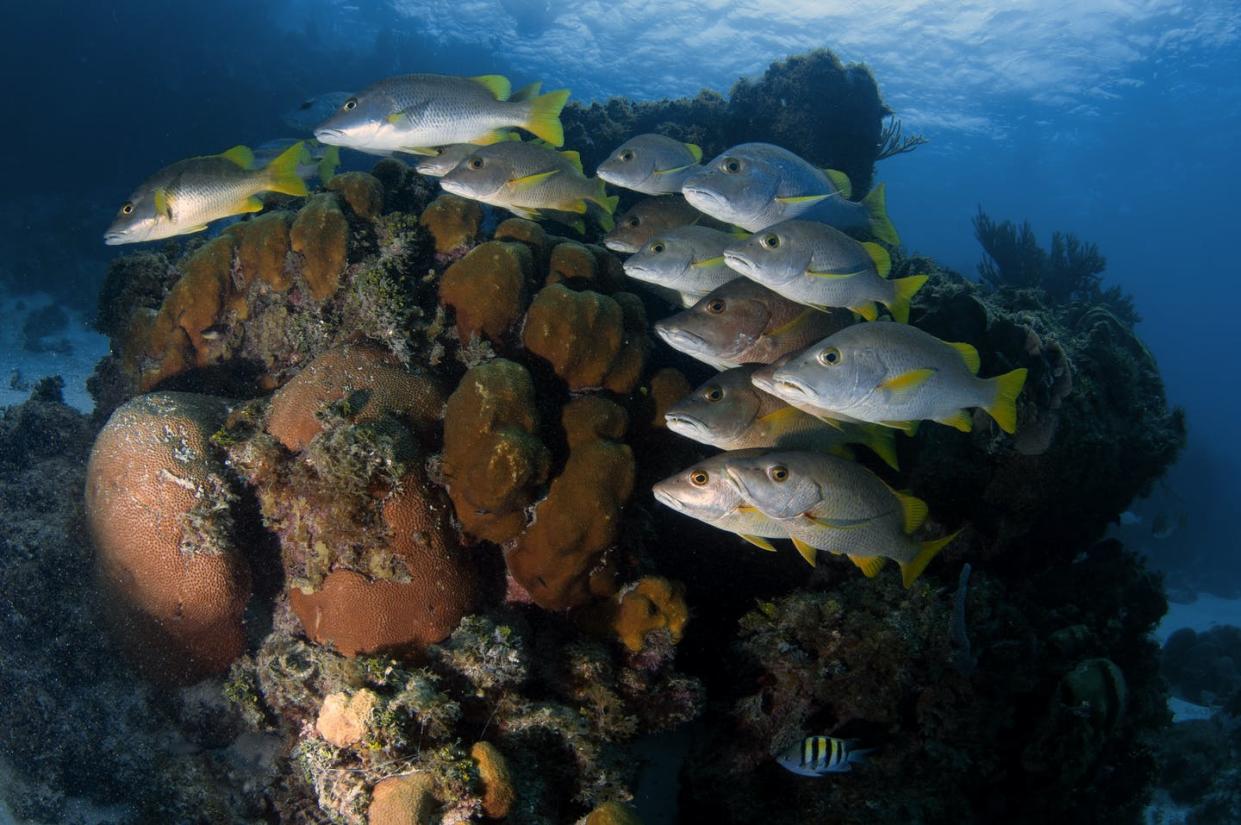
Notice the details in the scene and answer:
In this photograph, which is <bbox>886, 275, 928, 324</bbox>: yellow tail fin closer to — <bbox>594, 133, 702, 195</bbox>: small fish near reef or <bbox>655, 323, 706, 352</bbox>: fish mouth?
<bbox>655, 323, 706, 352</bbox>: fish mouth

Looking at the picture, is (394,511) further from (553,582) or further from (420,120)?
(420,120)

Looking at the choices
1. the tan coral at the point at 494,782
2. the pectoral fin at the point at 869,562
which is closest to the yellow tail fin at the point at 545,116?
the pectoral fin at the point at 869,562

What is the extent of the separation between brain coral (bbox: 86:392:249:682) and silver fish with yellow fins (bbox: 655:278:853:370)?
336 cm

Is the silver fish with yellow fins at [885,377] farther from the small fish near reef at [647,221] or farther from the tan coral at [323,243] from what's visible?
the tan coral at [323,243]

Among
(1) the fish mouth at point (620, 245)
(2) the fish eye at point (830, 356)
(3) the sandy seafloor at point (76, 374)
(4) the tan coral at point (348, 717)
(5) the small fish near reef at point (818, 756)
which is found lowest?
(3) the sandy seafloor at point (76, 374)

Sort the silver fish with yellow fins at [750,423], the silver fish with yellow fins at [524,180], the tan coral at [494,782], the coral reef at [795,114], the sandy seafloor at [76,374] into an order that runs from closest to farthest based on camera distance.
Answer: the tan coral at [494,782]
the silver fish with yellow fins at [750,423]
the silver fish with yellow fins at [524,180]
the coral reef at [795,114]
the sandy seafloor at [76,374]

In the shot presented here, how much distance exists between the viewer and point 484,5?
3675 cm

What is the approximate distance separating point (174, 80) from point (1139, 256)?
101 meters

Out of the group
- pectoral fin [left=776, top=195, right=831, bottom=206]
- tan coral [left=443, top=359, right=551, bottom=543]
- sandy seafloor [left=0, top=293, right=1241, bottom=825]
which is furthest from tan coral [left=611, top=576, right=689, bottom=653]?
sandy seafloor [left=0, top=293, right=1241, bottom=825]

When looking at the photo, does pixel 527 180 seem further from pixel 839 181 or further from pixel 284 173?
pixel 839 181

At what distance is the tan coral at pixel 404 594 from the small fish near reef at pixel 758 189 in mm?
2773

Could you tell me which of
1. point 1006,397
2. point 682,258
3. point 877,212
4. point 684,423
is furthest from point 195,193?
point 1006,397

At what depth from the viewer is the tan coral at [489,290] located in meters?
4.55

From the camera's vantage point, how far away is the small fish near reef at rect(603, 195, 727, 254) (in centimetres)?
511
